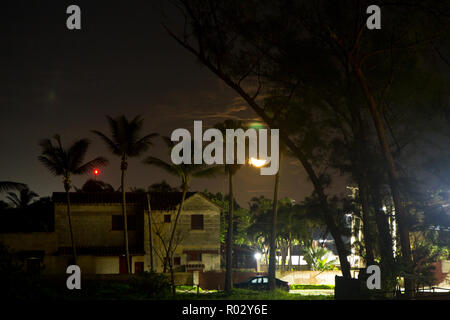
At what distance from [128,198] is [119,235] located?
3.05 m

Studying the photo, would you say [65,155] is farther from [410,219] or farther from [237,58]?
[410,219]

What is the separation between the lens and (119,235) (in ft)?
151

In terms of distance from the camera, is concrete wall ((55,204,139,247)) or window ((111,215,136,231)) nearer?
concrete wall ((55,204,139,247))

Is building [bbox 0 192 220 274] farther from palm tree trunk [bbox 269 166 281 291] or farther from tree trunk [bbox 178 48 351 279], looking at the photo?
tree trunk [bbox 178 48 351 279]

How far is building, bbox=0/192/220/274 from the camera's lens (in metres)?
43.4

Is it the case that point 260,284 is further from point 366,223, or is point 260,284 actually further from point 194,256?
point 366,223

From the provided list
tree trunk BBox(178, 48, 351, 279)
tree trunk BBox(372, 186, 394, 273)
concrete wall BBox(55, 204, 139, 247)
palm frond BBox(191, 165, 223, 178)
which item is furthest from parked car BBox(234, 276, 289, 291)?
tree trunk BBox(178, 48, 351, 279)

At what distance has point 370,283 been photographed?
21859mm

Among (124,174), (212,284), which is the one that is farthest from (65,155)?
(212,284)

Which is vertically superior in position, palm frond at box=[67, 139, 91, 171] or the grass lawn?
palm frond at box=[67, 139, 91, 171]

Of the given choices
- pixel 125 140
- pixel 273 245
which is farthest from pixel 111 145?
pixel 273 245

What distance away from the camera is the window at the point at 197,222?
154ft

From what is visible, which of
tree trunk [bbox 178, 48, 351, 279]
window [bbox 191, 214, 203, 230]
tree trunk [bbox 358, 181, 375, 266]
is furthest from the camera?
window [bbox 191, 214, 203, 230]
